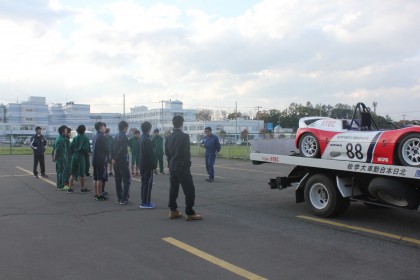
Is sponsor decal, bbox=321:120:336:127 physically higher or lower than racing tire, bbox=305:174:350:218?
higher

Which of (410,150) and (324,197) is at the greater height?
(410,150)

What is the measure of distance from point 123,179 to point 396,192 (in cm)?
558

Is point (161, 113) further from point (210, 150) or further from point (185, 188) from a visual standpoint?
point (185, 188)

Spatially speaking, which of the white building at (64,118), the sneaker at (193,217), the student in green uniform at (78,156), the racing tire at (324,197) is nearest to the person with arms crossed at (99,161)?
the student in green uniform at (78,156)

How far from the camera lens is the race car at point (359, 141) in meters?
6.16

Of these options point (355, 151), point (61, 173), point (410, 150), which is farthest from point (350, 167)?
point (61, 173)

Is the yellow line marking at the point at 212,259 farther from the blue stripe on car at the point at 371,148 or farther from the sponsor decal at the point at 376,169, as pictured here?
the blue stripe on car at the point at 371,148

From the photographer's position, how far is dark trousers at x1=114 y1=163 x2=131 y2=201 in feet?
29.8

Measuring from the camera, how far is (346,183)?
7.31 m

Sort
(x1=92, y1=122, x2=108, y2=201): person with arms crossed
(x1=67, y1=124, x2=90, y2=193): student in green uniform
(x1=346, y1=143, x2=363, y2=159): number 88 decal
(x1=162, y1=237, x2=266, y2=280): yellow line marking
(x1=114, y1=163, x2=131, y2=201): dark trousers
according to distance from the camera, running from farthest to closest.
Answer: (x1=67, y1=124, x2=90, y2=193): student in green uniform
(x1=92, y1=122, x2=108, y2=201): person with arms crossed
(x1=114, y1=163, x2=131, y2=201): dark trousers
(x1=346, y1=143, x2=363, y2=159): number 88 decal
(x1=162, y1=237, x2=266, y2=280): yellow line marking

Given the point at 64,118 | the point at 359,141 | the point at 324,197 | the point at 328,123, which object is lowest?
the point at 324,197

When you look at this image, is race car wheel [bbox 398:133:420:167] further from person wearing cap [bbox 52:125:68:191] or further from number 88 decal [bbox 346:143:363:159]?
person wearing cap [bbox 52:125:68:191]

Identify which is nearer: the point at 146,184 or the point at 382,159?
the point at 382,159

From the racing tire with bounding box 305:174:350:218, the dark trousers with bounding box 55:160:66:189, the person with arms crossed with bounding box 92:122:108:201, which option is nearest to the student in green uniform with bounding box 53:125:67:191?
the dark trousers with bounding box 55:160:66:189
